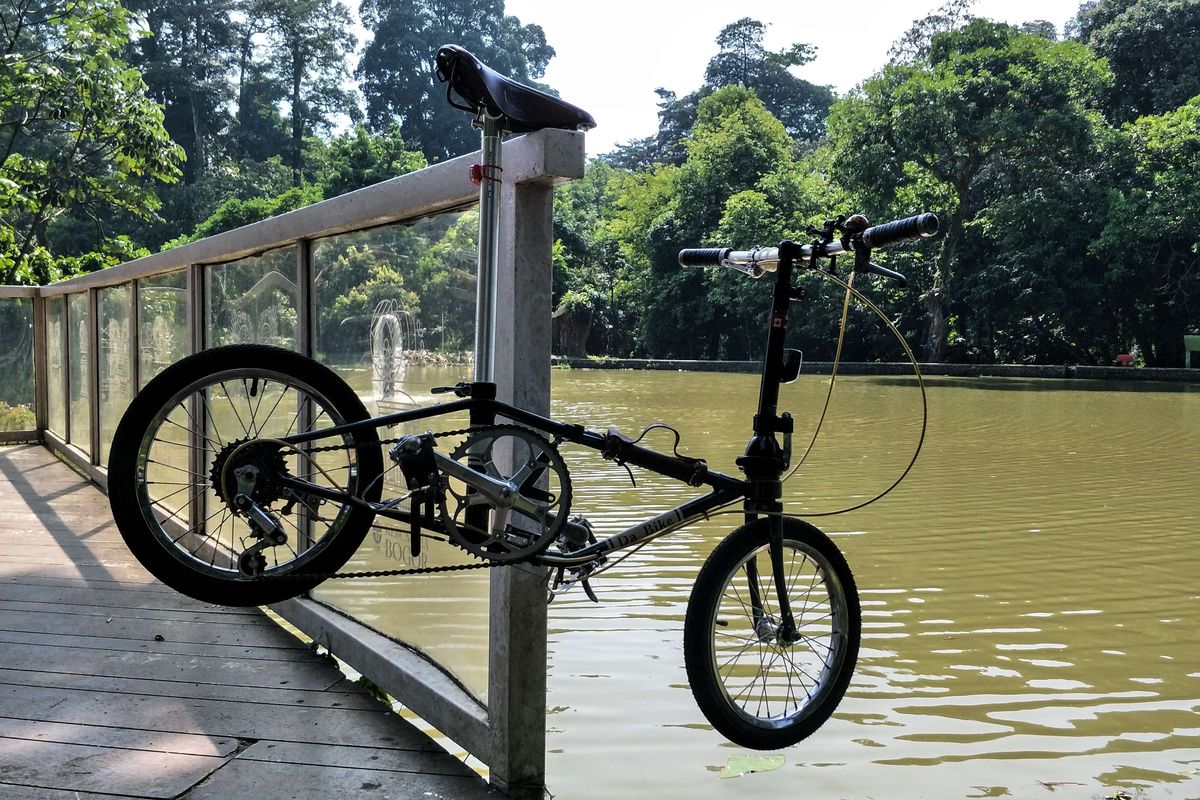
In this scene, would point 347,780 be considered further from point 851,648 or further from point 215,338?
point 215,338

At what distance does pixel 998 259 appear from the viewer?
26.5 meters

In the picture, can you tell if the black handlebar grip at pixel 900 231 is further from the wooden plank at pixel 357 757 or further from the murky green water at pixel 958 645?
the murky green water at pixel 958 645

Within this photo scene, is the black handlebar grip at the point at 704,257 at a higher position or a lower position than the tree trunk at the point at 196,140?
lower

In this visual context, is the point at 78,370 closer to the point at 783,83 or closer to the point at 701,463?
the point at 701,463

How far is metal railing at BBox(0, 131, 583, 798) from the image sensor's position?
2.14 m

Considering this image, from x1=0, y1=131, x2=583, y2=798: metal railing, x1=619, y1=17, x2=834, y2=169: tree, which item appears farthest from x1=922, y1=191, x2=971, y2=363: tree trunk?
x1=619, y1=17, x2=834, y2=169: tree

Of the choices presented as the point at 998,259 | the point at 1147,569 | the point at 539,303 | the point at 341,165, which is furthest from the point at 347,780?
the point at 341,165

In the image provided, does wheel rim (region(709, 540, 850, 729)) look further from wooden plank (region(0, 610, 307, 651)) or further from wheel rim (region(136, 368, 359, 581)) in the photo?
wooden plank (region(0, 610, 307, 651))

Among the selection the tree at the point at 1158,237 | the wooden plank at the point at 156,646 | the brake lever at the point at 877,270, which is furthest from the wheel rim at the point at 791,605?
the tree at the point at 1158,237

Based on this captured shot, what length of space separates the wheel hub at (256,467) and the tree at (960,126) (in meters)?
25.7

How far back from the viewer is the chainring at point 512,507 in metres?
1.88

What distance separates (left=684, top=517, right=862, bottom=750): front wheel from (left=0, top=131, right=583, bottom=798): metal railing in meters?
0.38

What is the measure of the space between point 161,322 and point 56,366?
3.87 m

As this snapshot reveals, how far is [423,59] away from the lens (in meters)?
77.0
